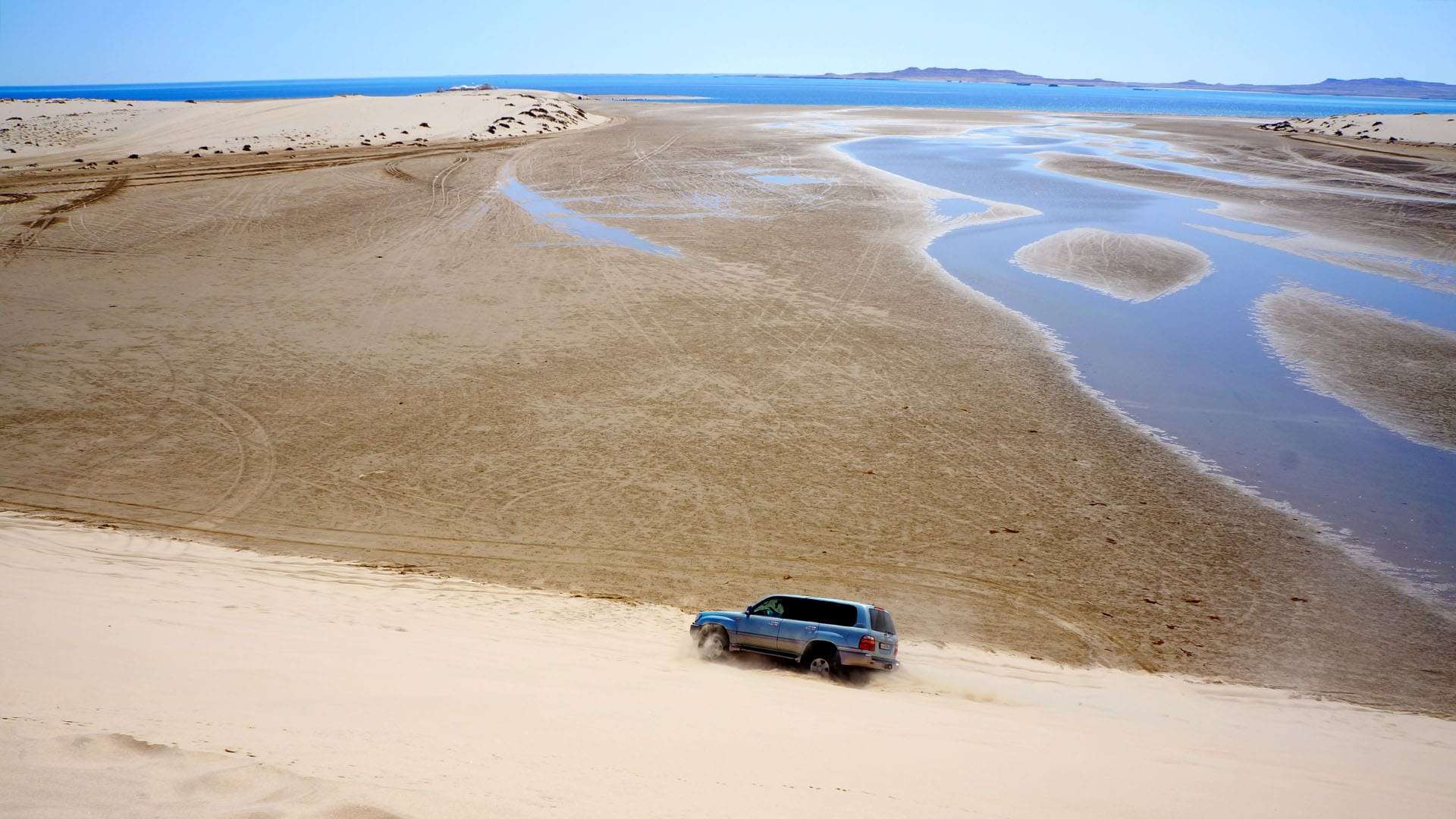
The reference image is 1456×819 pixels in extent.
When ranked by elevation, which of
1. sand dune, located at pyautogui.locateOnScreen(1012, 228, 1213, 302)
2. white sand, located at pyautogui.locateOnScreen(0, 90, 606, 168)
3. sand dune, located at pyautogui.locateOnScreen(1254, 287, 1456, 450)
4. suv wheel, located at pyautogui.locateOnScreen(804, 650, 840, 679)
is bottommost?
suv wheel, located at pyautogui.locateOnScreen(804, 650, 840, 679)

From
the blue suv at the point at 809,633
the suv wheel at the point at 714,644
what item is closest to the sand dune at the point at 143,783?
the suv wheel at the point at 714,644

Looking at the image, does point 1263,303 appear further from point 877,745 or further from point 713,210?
point 877,745

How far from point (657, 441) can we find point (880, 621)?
23.5ft

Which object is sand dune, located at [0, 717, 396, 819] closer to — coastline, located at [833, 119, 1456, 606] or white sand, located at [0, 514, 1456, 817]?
white sand, located at [0, 514, 1456, 817]

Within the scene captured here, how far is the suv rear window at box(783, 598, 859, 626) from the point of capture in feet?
31.6

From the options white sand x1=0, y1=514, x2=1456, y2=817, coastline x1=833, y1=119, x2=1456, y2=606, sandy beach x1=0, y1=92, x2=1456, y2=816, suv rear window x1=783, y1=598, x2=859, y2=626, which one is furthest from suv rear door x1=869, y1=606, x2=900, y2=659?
coastline x1=833, y1=119, x2=1456, y2=606

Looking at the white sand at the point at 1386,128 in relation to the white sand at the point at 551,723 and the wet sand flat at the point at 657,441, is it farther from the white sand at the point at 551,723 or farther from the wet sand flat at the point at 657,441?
the white sand at the point at 551,723

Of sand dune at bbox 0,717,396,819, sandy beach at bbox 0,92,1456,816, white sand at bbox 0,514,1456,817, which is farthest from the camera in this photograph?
sandy beach at bbox 0,92,1456,816

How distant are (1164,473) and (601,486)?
385 inches

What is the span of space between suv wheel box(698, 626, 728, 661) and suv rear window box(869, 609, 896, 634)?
1670 mm

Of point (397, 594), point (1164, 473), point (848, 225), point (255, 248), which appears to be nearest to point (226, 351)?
point (255, 248)

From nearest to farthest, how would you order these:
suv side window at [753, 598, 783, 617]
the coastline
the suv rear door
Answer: the suv rear door < suv side window at [753, 598, 783, 617] < the coastline

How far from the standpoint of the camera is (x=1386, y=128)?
243ft

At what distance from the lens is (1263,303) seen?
25.4m
